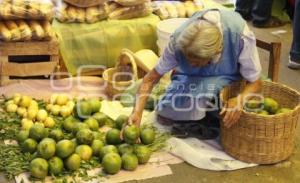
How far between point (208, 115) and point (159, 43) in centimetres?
80

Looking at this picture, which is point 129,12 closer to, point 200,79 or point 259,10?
point 200,79

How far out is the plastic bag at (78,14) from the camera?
300cm

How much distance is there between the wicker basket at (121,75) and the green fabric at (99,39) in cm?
20

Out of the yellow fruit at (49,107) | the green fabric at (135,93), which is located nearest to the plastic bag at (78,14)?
the green fabric at (135,93)

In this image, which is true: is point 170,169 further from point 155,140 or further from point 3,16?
point 3,16

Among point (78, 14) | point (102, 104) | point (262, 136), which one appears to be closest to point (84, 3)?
point (78, 14)

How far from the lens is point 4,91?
274cm

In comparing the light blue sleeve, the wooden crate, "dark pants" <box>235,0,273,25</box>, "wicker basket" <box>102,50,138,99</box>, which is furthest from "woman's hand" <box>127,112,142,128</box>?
"dark pants" <box>235,0,273,25</box>

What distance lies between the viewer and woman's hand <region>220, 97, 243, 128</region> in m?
1.97

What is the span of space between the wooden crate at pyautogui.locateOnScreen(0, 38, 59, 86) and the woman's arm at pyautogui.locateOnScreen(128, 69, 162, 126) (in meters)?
0.88

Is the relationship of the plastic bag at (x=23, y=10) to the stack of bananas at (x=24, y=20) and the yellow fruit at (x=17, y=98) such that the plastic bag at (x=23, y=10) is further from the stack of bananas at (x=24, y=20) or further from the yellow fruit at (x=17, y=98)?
the yellow fruit at (x=17, y=98)

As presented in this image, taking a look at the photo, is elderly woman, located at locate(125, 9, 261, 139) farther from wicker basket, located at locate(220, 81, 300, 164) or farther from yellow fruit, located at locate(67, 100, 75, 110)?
yellow fruit, located at locate(67, 100, 75, 110)

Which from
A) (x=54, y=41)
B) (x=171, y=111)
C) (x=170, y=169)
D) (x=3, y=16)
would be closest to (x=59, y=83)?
(x=54, y=41)

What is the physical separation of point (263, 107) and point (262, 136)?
0.60 ft
